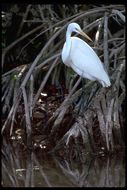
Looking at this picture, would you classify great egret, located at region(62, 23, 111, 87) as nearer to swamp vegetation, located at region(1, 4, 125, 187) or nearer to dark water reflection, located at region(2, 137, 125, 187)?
swamp vegetation, located at region(1, 4, 125, 187)

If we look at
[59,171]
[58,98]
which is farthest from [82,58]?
[59,171]

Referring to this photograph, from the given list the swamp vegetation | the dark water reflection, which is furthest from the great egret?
the dark water reflection

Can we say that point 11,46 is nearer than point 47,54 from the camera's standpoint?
No

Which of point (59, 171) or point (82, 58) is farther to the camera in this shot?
point (82, 58)

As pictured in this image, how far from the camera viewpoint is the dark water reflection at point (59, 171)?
17.1ft

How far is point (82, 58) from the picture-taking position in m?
6.61

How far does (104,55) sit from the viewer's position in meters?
6.55

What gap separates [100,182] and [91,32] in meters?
3.28

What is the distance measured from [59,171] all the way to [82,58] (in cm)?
153

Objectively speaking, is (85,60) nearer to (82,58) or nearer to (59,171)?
(82,58)

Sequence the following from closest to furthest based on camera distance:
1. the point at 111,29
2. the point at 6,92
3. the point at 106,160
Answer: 1. the point at 106,160
2. the point at 6,92
3. the point at 111,29

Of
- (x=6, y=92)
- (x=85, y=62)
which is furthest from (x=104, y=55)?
(x=6, y=92)

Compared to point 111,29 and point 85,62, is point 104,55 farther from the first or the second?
point 111,29

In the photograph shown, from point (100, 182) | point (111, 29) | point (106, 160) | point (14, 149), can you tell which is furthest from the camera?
point (111, 29)
